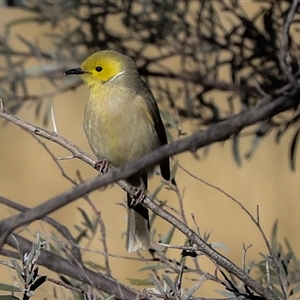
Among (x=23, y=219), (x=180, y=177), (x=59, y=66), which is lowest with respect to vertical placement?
(x=23, y=219)

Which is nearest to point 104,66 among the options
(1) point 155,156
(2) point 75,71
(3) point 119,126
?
(2) point 75,71

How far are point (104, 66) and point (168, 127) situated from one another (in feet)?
1.19

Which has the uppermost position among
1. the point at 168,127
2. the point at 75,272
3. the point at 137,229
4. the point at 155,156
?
the point at 168,127

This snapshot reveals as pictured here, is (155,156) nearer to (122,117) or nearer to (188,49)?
(122,117)

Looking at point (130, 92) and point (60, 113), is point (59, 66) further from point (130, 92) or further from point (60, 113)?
point (60, 113)

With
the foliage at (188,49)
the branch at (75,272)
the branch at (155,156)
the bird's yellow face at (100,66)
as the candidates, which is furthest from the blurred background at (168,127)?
the branch at (155,156)

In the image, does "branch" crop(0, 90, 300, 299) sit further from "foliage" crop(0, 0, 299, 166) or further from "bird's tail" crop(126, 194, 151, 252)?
"foliage" crop(0, 0, 299, 166)

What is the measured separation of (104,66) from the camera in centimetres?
287

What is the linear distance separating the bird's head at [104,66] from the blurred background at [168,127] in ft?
0.31

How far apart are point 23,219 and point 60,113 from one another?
4.38 metres

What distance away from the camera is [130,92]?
9.32 ft

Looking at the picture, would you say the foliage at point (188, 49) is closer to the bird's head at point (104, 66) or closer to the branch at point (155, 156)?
the bird's head at point (104, 66)

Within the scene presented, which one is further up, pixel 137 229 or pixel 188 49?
pixel 188 49

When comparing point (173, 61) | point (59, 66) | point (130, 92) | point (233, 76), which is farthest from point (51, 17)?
point (173, 61)
